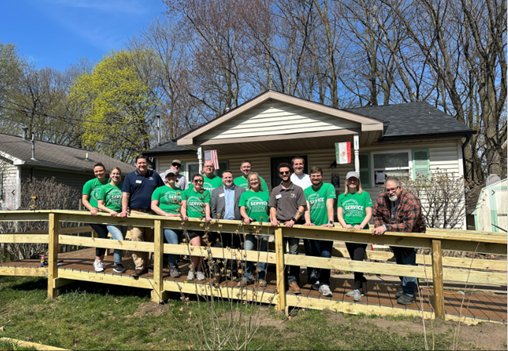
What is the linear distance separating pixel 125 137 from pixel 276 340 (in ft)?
88.5

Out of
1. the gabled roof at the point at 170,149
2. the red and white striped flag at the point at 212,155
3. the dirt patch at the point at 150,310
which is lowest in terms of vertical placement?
the dirt patch at the point at 150,310

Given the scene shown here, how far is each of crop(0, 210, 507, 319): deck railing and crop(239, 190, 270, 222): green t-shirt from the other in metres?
0.30

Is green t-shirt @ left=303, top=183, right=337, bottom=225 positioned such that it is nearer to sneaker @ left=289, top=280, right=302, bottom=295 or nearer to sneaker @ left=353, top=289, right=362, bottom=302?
sneaker @ left=289, top=280, right=302, bottom=295

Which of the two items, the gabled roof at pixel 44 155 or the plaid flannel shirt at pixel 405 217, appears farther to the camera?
the gabled roof at pixel 44 155

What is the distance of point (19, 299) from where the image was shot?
5.18 metres

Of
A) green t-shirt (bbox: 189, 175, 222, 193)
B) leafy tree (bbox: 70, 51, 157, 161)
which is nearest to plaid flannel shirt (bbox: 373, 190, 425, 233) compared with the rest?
green t-shirt (bbox: 189, 175, 222, 193)

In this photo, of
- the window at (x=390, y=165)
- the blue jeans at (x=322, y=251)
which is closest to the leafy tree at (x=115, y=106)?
the window at (x=390, y=165)

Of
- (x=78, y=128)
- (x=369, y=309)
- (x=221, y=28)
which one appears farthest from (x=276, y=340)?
(x=78, y=128)

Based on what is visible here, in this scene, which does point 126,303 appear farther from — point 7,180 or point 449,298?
point 7,180

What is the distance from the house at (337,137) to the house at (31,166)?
8152mm

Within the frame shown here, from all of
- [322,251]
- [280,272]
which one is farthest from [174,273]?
[322,251]

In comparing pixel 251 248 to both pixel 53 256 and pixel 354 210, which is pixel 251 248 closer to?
pixel 354 210

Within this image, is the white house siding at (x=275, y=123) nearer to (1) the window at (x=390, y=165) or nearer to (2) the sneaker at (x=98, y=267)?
(1) the window at (x=390, y=165)

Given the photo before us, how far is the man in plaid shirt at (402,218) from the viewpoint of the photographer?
394 cm
